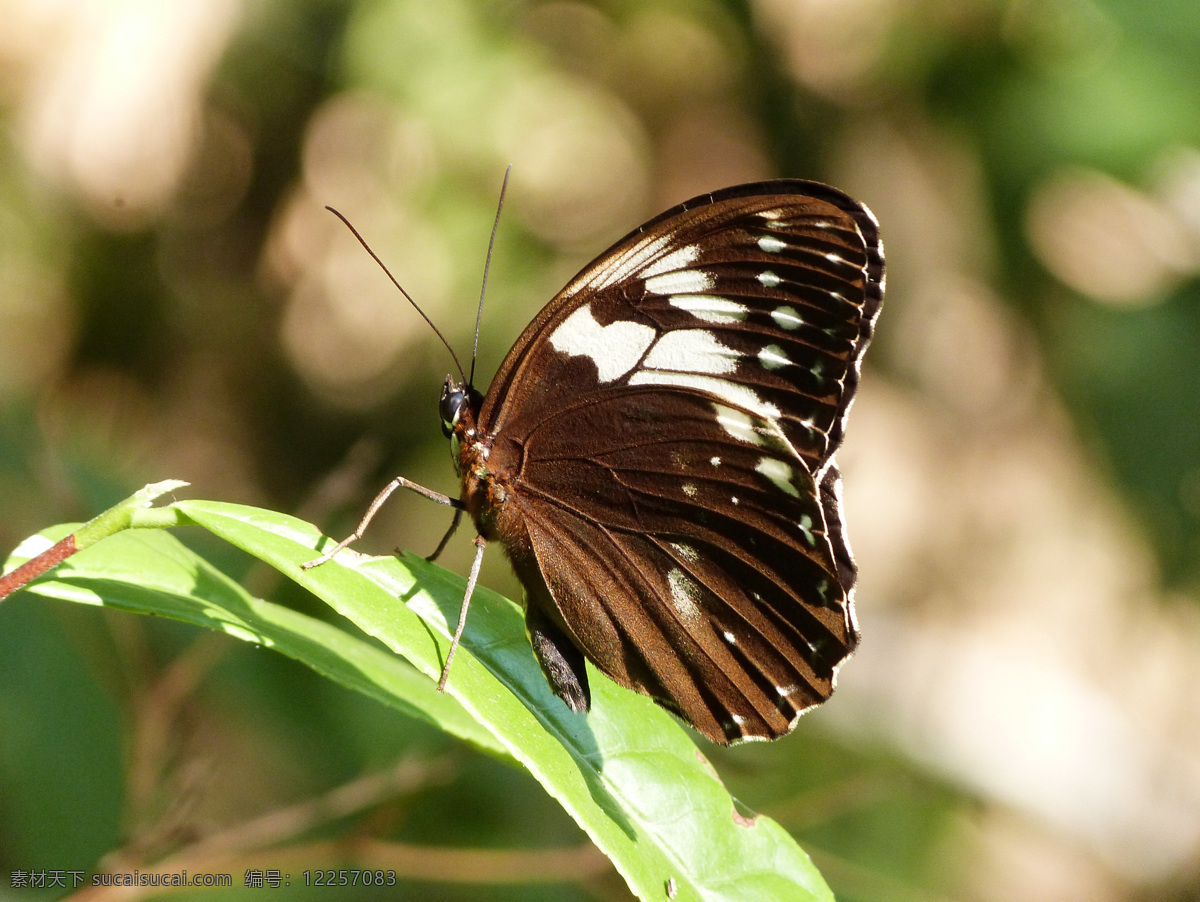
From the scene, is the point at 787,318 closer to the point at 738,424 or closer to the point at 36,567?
the point at 738,424

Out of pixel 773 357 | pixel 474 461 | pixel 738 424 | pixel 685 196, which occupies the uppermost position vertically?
pixel 685 196

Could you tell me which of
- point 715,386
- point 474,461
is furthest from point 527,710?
point 715,386

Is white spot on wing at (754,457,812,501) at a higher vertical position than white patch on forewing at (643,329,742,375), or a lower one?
lower

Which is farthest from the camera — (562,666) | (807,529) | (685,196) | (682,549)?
(685,196)

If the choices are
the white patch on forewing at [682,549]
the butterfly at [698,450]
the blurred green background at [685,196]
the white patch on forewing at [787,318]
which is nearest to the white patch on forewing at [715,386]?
the butterfly at [698,450]

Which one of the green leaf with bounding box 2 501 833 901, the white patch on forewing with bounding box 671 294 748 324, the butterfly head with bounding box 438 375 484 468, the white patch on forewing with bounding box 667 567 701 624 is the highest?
the white patch on forewing with bounding box 671 294 748 324

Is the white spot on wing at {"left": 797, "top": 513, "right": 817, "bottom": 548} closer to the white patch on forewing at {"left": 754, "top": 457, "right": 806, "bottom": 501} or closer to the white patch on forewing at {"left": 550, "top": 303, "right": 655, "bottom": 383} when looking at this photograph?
the white patch on forewing at {"left": 754, "top": 457, "right": 806, "bottom": 501}

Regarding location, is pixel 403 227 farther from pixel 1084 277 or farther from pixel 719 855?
pixel 719 855

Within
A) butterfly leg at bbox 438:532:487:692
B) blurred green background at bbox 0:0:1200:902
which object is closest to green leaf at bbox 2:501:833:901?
butterfly leg at bbox 438:532:487:692
